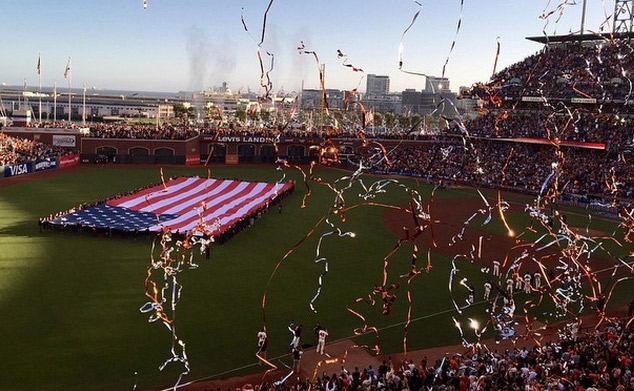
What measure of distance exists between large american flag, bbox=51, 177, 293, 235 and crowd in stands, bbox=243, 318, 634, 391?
11840mm

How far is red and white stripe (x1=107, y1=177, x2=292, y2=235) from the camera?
27839 mm

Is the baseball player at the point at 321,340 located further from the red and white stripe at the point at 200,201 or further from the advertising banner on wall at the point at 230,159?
the advertising banner on wall at the point at 230,159

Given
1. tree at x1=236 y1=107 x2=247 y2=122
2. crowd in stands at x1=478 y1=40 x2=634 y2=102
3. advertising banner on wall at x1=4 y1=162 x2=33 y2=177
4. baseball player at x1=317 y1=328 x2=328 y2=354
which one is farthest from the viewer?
tree at x1=236 y1=107 x2=247 y2=122

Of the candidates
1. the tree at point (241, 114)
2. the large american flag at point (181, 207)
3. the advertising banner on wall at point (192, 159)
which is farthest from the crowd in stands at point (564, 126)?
the tree at point (241, 114)

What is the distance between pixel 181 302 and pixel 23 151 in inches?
1342

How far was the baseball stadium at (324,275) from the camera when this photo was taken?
12.9m

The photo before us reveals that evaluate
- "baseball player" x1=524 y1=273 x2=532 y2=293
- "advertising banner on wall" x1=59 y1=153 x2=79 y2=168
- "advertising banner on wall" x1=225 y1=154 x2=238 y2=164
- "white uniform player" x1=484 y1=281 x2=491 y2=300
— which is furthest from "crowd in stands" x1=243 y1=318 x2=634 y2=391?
"advertising banner on wall" x1=225 y1=154 x2=238 y2=164

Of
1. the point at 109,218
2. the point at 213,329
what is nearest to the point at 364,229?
the point at 109,218

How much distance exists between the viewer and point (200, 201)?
1314 inches

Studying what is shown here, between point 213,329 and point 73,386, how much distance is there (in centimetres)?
432

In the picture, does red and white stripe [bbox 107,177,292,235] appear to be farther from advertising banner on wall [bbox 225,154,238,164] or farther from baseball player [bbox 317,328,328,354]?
advertising banner on wall [bbox 225,154,238,164]

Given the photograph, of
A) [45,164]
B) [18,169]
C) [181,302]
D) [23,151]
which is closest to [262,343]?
[181,302]

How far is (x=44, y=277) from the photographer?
64.4 feet

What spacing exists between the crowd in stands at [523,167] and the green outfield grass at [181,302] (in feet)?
57.7
